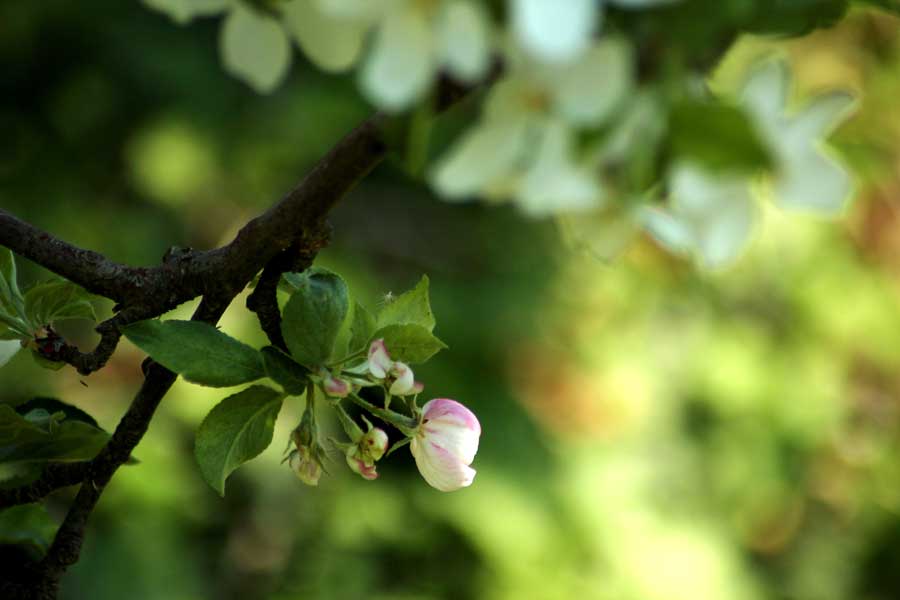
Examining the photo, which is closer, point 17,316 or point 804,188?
point 804,188

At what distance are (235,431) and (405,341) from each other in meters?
0.07

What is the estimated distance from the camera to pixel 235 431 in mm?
441

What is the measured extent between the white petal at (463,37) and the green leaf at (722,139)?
0.16 feet

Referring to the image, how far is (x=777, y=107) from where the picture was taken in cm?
29

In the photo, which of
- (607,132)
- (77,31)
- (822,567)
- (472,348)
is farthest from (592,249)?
(822,567)

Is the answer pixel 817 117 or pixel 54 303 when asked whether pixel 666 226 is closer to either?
pixel 817 117

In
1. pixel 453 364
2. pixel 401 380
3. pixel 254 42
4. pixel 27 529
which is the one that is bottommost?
pixel 453 364

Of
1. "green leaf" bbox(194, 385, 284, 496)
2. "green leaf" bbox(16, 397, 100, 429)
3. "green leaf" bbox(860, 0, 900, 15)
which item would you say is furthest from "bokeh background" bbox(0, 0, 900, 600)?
"green leaf" bbox(860, 0, 900, 15)

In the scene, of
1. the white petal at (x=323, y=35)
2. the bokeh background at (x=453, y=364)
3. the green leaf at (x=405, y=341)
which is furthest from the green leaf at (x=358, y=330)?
the bokeh background at (x=453, y=364)

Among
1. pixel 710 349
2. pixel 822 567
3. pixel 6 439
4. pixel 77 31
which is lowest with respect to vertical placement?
pixel 822 567

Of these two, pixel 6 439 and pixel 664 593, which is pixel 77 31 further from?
pixel 6 439

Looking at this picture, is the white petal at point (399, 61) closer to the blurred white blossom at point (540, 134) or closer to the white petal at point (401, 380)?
the blurred white blossom at point (540, 134)

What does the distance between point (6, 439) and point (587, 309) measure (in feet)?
5.19

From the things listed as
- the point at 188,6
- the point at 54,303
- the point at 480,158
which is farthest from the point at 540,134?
the point at 54,303
